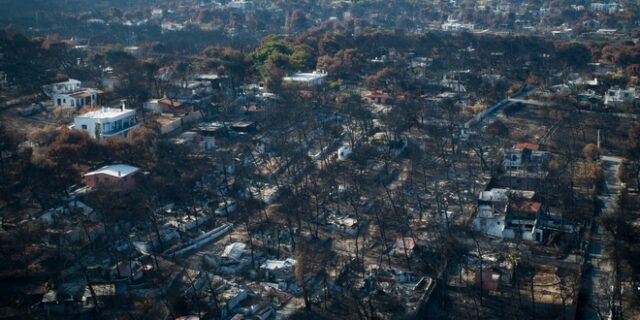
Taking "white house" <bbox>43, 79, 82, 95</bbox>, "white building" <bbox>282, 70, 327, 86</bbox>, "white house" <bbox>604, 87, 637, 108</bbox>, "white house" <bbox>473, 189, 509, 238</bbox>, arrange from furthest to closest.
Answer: "white building" <bbox>282, 70, 327, 86</bbox> → "white house" <bbox>604, 87, 637, 108</bbox> → "white house" <bbox>43, 79, 82, 95</bbox> → "white house" <bbox>473, 189, 509, 238</bbox>

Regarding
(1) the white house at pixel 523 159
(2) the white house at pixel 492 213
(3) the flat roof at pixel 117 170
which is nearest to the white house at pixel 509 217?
(2) the white house at pixel 492 213

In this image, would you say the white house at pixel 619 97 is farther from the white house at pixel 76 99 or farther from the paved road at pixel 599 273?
the white house at pixel 76 99

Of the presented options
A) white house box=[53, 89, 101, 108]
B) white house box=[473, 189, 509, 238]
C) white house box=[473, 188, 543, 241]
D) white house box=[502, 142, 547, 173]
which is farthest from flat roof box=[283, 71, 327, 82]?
white house box=[473, 188, 543, 241]

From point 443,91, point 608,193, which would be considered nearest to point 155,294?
point 608,193

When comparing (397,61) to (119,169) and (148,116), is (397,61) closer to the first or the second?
(148,116)

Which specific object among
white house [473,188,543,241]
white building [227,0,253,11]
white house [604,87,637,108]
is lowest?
white house [473,188,543,241]

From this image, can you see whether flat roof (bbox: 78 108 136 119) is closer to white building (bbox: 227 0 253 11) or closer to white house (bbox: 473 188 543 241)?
white house (bbox: 473 188 543 241)
